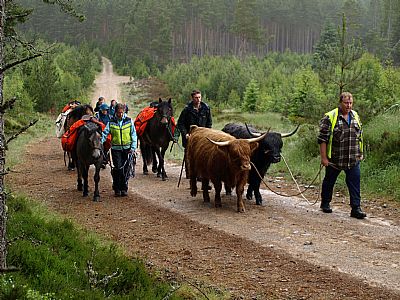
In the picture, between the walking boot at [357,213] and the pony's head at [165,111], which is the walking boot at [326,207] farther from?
the pony's head at [165,111]

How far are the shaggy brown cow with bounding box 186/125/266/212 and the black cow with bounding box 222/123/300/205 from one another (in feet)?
1.24

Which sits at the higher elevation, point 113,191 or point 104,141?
point 104,141

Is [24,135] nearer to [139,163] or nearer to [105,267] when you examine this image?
[139,163]

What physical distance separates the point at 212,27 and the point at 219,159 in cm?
8022

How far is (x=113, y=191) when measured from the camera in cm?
1276

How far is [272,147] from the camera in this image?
410 inches

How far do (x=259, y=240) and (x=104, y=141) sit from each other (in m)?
5.22

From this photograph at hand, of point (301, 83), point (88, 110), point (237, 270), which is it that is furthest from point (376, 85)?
point (237, 270)

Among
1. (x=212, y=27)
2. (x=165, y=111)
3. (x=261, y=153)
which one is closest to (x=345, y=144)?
(x=261, y=153)

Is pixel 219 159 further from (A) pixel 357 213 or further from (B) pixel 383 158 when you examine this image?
(B) pixel 383 158

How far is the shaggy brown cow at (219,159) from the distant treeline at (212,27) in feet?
212

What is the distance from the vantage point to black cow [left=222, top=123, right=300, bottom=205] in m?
10.4

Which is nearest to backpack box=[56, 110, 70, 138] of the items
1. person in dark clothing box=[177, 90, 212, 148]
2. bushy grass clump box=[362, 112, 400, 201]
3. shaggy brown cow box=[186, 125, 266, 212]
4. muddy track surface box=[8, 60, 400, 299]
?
muddy track surface box=[8, 60, 400, 299]

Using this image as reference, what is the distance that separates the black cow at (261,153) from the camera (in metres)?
10.4
